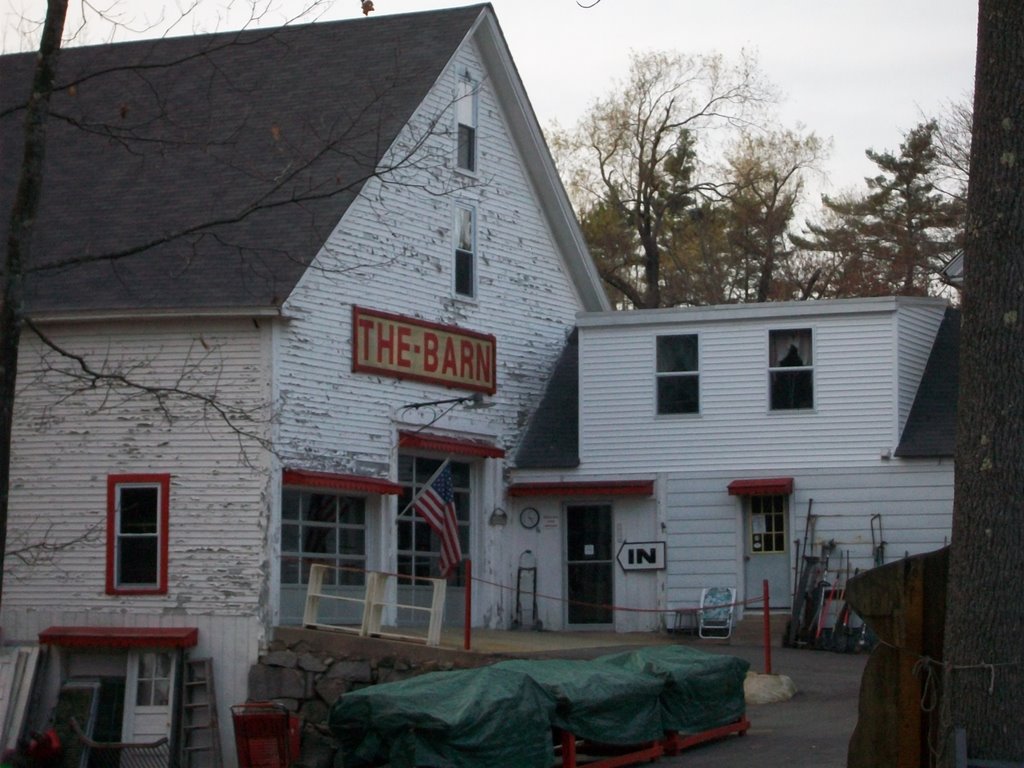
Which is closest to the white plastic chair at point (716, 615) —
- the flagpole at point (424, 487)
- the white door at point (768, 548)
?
the white door at point (768, 548)

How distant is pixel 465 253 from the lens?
24312mm

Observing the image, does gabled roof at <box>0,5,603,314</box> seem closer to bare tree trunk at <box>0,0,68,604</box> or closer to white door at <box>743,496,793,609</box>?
white door at <box>743,496,793,609</box>

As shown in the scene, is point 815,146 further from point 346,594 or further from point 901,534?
point 346,594

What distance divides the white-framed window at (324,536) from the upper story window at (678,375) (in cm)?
529

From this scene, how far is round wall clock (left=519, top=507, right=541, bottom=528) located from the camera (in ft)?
81.8

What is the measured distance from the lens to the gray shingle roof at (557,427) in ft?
81.3

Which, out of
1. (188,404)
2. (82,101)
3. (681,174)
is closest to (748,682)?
(188,404)

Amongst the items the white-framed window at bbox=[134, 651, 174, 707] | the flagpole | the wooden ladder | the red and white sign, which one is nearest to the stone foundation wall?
the wooden ladder

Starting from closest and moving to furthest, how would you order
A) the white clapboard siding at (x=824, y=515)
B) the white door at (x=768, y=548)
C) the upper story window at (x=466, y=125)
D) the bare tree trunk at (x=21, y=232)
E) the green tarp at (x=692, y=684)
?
the bare tree trunk at (x=21, y=232) < the green tarp at (x=692, y=684) < the white clapboard siding at (x=824, y=515) < the white door at (x=768, y=548) < the upper story window at (x=466, y=125)

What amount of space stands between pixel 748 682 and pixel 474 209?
29.3 feet

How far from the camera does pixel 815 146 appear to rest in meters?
46.2

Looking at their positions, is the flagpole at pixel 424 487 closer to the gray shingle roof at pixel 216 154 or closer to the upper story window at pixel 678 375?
the gray shingle roof at pixel 216 154

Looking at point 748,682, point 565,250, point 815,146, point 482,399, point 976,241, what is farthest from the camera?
point 815,146

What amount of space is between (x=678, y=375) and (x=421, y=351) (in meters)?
4.20
